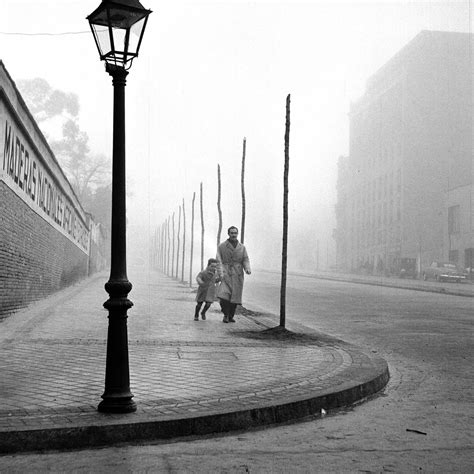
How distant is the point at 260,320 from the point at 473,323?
14.9 ft

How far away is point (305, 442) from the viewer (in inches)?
174

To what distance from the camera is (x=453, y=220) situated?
6253 centimetres

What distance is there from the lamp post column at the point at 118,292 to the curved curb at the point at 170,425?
0.23 meters

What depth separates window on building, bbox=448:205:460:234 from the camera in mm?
61531

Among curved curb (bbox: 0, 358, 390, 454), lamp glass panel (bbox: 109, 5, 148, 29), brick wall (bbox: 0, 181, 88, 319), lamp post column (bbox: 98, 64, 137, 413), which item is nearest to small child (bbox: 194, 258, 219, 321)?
brick wall (bbox: 0, 181, 88, 319)

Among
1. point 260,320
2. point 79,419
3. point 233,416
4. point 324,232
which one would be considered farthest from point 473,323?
point 324,232

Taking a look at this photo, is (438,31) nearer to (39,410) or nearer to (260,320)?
(260,320)

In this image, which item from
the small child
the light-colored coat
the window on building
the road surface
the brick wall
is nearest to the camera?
the road surface

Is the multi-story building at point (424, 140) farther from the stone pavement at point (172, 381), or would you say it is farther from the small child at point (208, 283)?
the stone pavement at point (172, 381)

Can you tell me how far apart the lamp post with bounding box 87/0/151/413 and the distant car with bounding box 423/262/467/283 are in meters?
46.2

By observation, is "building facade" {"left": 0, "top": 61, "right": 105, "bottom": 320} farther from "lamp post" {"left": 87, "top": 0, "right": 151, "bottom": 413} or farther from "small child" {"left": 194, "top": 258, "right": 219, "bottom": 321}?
"lamp post" {"left": 87, "top": 0, "right": 151, "bottom": 413}

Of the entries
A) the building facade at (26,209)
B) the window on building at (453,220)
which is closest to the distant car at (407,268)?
the window on building at (453,220)

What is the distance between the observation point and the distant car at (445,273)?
1892 inches

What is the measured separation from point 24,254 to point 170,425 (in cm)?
970
